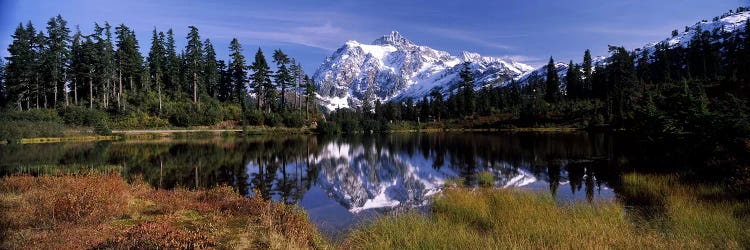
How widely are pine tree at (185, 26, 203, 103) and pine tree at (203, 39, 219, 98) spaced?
11.2 feet

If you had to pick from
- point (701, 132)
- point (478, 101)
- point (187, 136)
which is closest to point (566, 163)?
point (701, 132)

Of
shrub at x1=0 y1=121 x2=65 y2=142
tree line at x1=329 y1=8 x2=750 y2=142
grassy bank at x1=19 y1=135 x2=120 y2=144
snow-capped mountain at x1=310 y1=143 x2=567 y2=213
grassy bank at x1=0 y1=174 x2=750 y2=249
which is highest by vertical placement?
tree line at x1=329 y1=8 x2=750 y2=142

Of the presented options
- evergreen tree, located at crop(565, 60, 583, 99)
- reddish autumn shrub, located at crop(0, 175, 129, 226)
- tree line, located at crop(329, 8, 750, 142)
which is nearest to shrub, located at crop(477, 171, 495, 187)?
reddish autumn shrub, located at crop(0, 175, 129, 226)

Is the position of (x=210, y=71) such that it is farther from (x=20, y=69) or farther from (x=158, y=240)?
(x=158, y=240)

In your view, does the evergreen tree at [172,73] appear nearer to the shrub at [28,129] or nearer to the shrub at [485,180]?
Answer: the shrub at [28,129]

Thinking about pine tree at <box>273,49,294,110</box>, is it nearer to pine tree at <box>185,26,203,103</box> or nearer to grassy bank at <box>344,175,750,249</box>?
pine tree at <box>185,26,203,103</box>

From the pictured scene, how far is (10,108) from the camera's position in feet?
200

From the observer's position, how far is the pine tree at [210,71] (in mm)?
88062

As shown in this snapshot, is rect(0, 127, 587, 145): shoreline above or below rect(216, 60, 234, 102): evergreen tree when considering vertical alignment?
below

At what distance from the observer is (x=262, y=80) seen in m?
89.1

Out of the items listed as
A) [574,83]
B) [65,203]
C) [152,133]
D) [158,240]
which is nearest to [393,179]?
[65,203]

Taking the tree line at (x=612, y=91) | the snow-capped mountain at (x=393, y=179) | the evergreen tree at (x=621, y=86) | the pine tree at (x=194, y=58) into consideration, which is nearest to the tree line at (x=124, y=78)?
the pine tree at (x=194, y=58)

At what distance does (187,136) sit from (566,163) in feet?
197

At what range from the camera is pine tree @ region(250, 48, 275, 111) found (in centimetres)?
8894
